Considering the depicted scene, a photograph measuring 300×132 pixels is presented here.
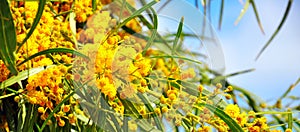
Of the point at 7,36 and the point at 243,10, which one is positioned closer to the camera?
the point at 7,36

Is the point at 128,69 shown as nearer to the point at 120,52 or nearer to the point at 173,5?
the point at 120,52

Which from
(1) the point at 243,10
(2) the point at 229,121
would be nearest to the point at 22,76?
(2) the point at 229,121

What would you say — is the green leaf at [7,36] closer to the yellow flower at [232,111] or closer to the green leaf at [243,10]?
the yellow flower at [232,111]

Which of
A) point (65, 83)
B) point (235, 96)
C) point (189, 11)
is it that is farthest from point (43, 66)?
point (235, 96)

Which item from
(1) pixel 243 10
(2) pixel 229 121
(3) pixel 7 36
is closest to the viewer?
(3) pixel 7 36

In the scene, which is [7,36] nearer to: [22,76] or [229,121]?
[22,76]

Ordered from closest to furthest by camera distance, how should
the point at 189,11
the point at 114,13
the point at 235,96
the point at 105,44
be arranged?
the point at 105,44
the point at 189,11
the point at 114,13
the point at 235,96

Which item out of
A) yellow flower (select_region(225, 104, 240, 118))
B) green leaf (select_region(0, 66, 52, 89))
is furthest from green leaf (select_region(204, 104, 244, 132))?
green leaf (select_region(0, 66, 52, 89))

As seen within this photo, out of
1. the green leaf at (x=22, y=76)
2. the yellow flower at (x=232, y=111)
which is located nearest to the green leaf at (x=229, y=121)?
the yellow flower at (x=232, y=111)
